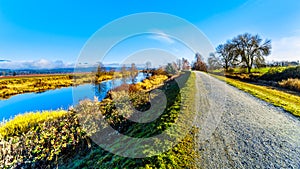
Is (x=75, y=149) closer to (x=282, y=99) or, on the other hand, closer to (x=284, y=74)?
(x=282, y=99)

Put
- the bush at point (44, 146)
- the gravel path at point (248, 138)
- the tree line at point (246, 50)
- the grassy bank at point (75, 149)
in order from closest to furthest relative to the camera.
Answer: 1. the gravel path at point (248, 138)
2. the grassy bank at point (75, 149)
3. the bush at point (44, 146)
4. the tree line at point (246, 50)

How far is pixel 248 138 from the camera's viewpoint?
4.70 m

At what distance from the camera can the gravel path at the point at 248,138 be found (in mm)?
3672

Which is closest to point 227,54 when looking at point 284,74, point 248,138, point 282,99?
point 284,74

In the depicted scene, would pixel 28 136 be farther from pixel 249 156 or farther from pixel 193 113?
pixel 249 156

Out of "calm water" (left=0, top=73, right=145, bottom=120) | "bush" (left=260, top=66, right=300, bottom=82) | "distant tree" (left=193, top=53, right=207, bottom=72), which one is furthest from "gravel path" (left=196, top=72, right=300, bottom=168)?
"distant tree" (left=193, top=53, right=207, bottom=72)

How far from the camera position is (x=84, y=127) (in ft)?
20.7

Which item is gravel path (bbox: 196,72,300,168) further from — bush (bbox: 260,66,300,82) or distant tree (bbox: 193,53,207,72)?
distant tree (bbox: 193,53,207,72)

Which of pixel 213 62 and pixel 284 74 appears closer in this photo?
pixel 284 74

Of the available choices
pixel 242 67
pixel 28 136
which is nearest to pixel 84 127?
pixel 28 136

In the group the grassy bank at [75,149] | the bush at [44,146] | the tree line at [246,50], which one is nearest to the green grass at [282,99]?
the grassy bank at [75,149]

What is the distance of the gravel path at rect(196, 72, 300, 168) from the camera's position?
367 cm

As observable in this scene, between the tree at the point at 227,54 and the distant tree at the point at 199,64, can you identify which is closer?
the tree at the point at 227,54

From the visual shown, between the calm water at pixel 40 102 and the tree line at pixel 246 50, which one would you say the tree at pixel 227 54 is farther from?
the calm water at pixel 40 102
